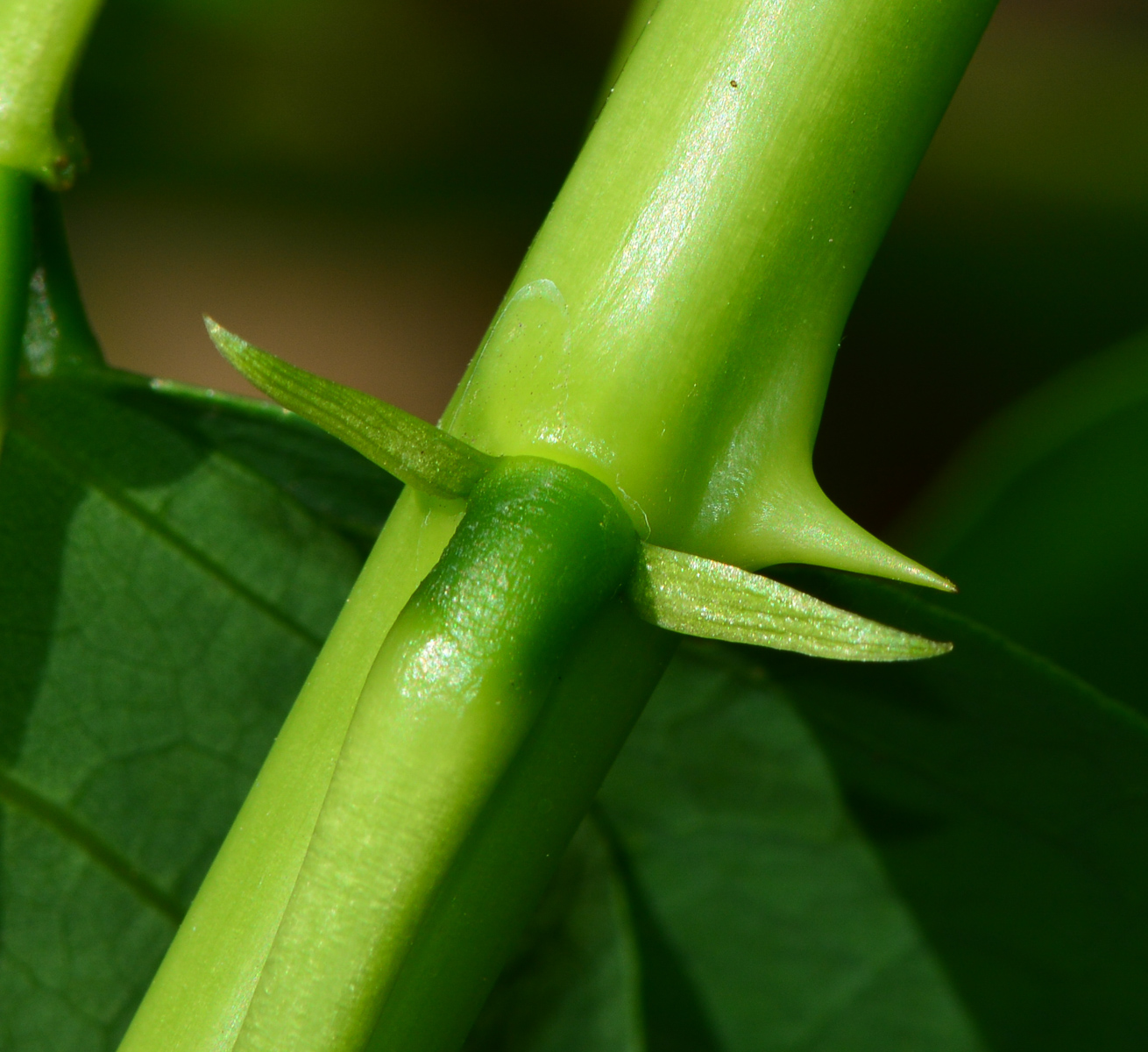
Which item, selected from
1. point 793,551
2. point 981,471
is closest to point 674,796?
point 793,551

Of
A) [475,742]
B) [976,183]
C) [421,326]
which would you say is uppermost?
[976,183]

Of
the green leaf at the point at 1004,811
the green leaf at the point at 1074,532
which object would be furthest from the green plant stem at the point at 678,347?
the green leaf at the point at 1074,532

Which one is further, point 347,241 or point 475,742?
point 347,241

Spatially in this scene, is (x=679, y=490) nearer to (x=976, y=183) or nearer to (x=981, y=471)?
(x=981, y=471)

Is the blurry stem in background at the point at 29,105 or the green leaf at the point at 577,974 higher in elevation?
the blurry stem in background at the point at 29,105

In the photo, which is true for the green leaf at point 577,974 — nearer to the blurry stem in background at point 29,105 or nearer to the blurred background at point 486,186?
the blurry stem in background at point 29,105

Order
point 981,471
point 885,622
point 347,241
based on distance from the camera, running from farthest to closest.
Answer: point 347,241 < point 981,471 < point 885,622

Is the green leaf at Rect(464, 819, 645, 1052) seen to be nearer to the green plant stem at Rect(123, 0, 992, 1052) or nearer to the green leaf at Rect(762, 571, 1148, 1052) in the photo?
the green leaf at Rect(762, 571, 1148, 1052)

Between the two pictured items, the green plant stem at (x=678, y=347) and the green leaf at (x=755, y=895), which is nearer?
the green plant stem at (x=678, y=347)
